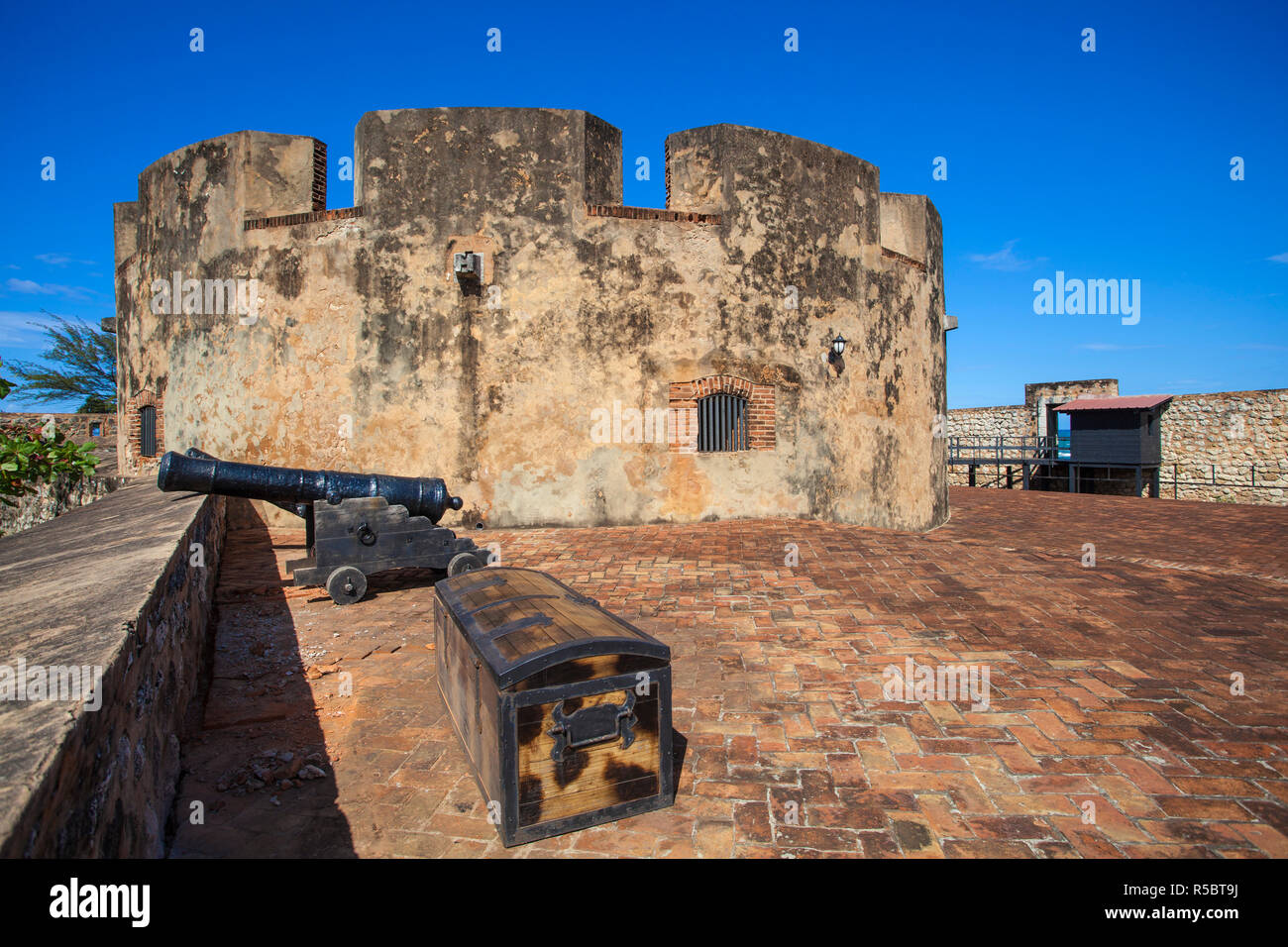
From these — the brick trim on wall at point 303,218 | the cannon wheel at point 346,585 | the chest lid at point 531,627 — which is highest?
the brick trim on wall at point 303,218

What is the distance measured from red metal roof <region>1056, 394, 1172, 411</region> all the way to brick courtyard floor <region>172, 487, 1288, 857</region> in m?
14.9

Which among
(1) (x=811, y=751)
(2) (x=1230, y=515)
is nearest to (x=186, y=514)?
(1) (x=811, y=751)

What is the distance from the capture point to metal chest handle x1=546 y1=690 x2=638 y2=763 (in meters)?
2.69

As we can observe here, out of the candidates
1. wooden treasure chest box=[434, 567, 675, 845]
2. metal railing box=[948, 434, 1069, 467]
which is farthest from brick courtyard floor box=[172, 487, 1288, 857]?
metal railing box=[948, 434, 1069, 467]

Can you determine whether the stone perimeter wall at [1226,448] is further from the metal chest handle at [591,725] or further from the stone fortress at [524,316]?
the metal chest handle at [591,725]

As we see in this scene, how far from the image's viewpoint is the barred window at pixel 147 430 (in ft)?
38.7

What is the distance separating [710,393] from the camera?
395 inches

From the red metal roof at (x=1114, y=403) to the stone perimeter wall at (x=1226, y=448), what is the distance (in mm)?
572

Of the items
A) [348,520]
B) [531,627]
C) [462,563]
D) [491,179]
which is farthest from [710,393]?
[531,627]

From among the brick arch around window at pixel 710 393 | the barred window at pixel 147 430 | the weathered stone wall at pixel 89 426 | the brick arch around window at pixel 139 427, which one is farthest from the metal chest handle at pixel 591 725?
the weathered stone wall at pixel 89 426

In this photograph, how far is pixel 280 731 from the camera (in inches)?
148

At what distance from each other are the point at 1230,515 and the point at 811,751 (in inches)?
549
